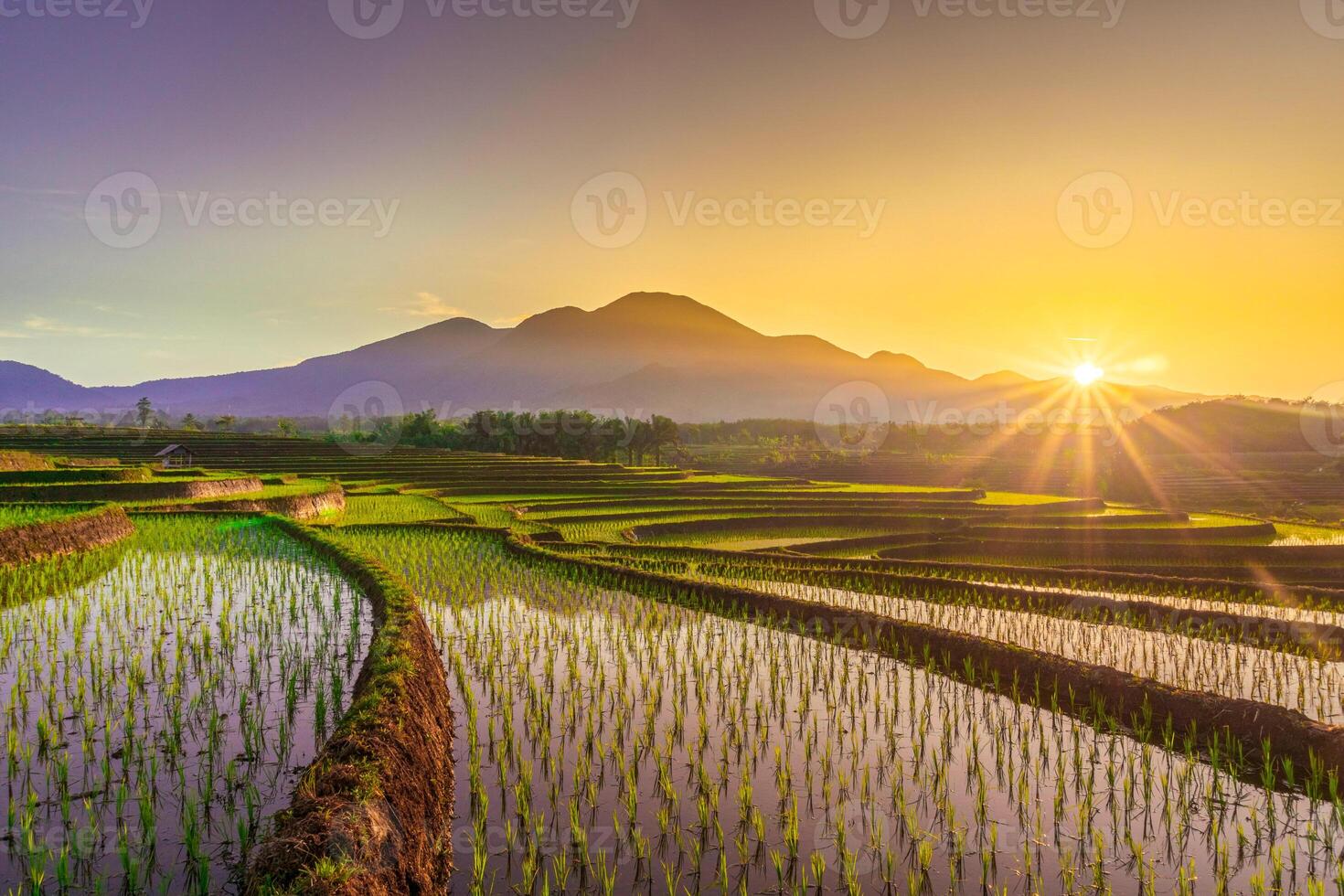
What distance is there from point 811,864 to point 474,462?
4422cm

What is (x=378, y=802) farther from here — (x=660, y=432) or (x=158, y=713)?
(x=660, y=432)

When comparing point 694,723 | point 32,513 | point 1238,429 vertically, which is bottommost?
point 694,723

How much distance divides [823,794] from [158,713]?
228 inches

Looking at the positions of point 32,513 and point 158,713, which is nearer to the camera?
point 158,713

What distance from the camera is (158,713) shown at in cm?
735

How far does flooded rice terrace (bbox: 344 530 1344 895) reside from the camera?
5.37m

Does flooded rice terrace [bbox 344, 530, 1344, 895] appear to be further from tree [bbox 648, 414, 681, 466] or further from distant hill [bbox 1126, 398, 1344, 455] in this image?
distant hill [bbox 1126, 398, 1344, 455]

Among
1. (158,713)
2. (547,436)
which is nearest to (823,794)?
(158,713)

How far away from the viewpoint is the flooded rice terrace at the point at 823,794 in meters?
5.37

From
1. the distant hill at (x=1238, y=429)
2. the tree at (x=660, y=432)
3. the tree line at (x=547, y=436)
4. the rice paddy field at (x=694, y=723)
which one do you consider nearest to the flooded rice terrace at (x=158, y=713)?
the rice paddy field at (x=694, y=723)

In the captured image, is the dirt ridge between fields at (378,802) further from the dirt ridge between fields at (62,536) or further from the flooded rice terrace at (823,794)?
the dirt ridge between fields at (62,536)

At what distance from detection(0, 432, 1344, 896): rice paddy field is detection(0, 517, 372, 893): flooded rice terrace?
3 centimetres

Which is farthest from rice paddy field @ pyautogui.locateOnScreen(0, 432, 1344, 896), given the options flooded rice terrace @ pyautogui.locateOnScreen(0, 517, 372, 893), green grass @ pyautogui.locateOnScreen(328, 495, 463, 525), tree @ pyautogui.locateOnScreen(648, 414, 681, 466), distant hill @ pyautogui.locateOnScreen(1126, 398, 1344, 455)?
distant hill @ pyautogui.locateOnScreen(1126, 398, 1344, 455)

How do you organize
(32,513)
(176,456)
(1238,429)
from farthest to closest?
(1238,429), (176,456), (32,513)
